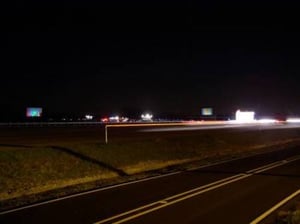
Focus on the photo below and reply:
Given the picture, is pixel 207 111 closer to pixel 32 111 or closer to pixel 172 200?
pixel 32 111

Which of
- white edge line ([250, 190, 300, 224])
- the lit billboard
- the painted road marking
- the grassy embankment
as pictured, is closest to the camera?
white edge line ([250, 190, 300, 224])

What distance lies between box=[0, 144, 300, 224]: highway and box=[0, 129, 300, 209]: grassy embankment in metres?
2.33

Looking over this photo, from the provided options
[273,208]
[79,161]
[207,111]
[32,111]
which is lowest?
[273,208]

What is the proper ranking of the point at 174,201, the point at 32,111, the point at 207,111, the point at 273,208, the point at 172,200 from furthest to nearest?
1. the point at 207,111
2. the point at 32,111
3. the point at 172,200
4. the point at 174,201
5. the point at 273,208

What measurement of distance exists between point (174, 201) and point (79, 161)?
1050 cm

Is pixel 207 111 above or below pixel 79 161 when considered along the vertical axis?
above

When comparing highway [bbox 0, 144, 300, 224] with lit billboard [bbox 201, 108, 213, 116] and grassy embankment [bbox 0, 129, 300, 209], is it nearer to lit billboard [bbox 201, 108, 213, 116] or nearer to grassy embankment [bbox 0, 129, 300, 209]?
grassy embankment [bbox 0, 129, 300, 209]

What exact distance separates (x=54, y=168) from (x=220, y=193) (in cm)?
913

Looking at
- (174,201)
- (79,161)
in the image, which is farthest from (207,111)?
(174,201)

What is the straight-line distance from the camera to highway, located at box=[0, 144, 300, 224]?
998 cm

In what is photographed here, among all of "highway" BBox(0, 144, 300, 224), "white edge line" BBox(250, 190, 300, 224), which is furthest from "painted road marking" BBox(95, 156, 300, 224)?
"white edge line" BBox(250, 190, 300, 224)

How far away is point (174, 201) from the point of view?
11891mm

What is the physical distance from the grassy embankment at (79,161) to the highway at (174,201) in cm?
233

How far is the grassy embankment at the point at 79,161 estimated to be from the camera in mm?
16997
